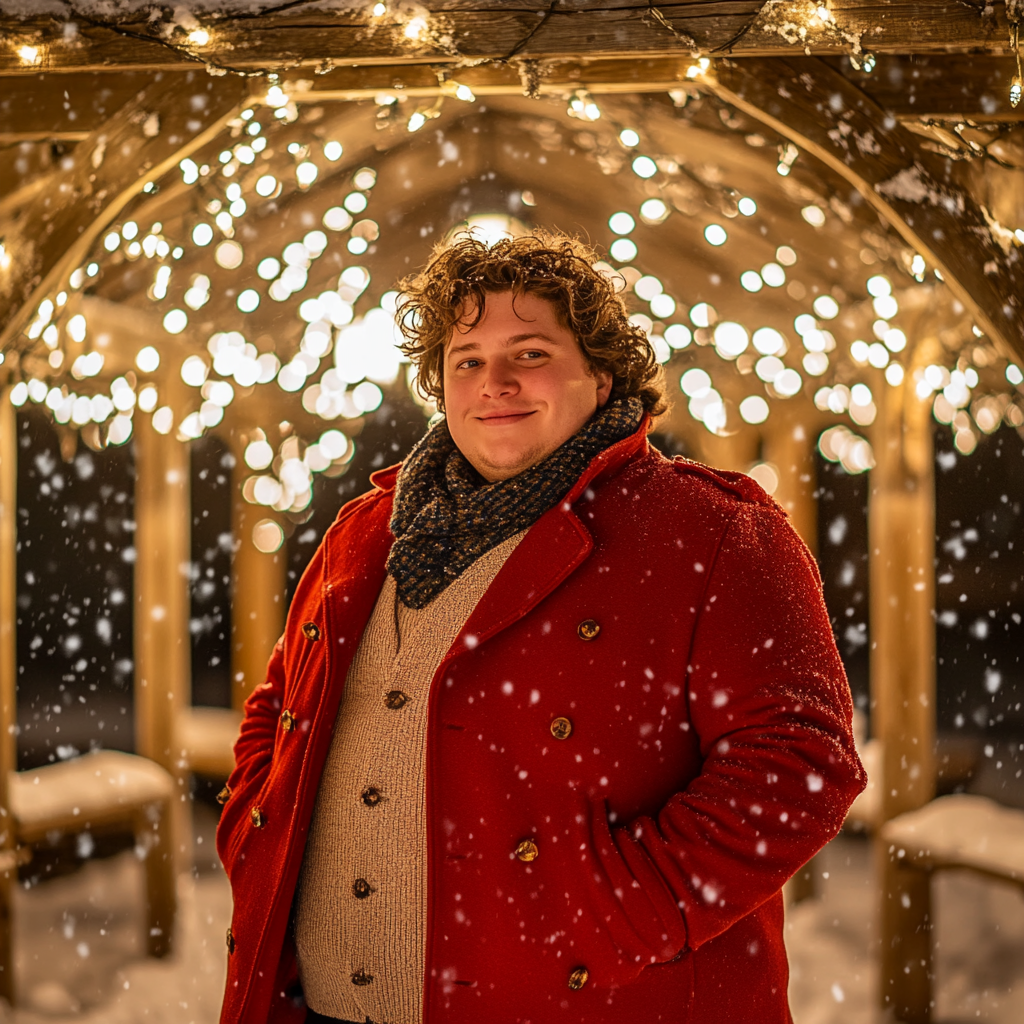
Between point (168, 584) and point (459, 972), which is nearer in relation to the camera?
point (459, 972)

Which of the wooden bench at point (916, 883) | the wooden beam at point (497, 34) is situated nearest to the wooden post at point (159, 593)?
the wooden beam at point (497, 34)

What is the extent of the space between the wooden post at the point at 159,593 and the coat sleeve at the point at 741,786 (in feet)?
10.7


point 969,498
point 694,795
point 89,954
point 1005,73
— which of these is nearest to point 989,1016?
point 969,498

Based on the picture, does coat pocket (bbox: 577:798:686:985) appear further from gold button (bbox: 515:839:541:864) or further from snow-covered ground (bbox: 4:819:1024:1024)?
snow-covered ground (bbox: 4:819:1024:1024)

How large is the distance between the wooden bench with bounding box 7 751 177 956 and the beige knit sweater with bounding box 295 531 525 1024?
2.70 m

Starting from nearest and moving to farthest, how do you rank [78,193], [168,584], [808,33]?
[808,33]
[78,193]
[168,584]

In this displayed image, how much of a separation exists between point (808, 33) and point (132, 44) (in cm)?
138

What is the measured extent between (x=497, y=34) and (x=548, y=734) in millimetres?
1406

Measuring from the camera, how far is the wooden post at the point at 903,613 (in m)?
3.40

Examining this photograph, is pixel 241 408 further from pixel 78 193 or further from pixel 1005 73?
pixel 1005 73

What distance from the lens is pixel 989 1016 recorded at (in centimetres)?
314

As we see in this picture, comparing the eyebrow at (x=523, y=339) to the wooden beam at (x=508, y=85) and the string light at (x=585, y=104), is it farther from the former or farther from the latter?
the string light at (x=585, y=104)

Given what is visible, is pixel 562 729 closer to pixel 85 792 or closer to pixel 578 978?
pixel 578 978

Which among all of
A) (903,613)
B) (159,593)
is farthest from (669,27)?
(159,593)
